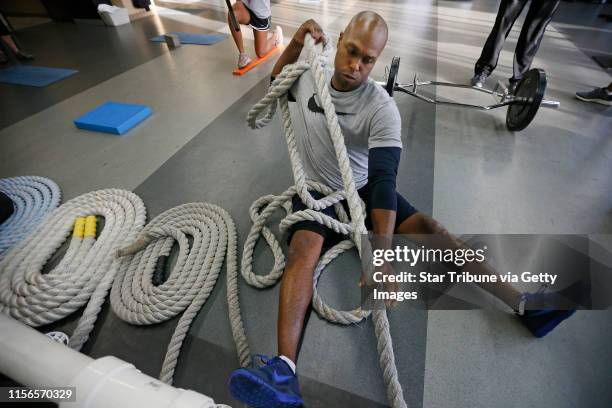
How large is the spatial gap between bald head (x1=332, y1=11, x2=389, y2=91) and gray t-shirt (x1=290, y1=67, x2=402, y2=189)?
0.23ft

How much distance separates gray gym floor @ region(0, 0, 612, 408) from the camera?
94 centimetres

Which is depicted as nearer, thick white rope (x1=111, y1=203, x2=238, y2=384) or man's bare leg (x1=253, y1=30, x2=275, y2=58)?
thick white rope (x1=111, y1=203, x2=238, y2=384)

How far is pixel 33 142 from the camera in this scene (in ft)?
6.65

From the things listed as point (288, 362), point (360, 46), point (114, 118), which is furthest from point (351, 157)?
point (114, 118)

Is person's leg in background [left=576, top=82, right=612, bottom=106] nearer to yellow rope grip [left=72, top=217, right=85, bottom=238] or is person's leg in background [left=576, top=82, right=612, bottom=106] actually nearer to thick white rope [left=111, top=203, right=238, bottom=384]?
thick white rope [left=111, top=203, right=238, bottom=384]

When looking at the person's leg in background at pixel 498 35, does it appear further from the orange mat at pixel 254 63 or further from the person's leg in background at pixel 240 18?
the person's leg in background at pixel 240 18

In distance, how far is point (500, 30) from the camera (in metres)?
2.42

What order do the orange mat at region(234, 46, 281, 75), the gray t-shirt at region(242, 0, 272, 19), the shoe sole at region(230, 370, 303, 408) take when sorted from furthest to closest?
the orange mat at region(234, 46, 281, 75)
the gray t-shirt at region(242, 0, 272, 19)
the shoe sole at region(230, 370, 303, 408)

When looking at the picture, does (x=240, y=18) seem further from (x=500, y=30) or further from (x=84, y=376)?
(x=84, y=376)

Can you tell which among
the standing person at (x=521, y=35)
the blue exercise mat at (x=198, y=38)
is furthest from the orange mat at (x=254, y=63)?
the standing person at (x=521, y=35)

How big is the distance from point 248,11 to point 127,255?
2620 millimetres

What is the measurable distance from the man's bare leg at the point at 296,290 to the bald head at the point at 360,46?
57cm

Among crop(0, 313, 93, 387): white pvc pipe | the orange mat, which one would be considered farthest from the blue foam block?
crop(0, 313, 93, 387): white pvc pipe

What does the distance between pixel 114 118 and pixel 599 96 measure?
3791 millimetres
